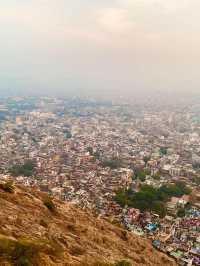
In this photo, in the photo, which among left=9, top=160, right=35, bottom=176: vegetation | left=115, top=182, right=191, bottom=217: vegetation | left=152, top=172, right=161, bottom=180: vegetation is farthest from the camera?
left=152, top=172, right=161, bottom=180: vegetation

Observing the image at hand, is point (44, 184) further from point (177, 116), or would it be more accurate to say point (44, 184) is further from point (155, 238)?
point (177, 116)

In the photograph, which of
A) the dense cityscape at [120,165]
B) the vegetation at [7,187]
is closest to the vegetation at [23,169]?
the dense cityscape at [120,165]

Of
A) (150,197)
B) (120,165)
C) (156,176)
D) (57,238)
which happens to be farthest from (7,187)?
(120,165)

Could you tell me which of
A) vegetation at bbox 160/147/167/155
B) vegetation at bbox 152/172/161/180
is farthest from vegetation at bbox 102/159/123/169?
vegetation at bbox 160/147/167/155

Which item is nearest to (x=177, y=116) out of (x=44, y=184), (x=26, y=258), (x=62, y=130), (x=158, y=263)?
(x=62, y=130)

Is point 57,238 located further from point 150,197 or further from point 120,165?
point 120,165

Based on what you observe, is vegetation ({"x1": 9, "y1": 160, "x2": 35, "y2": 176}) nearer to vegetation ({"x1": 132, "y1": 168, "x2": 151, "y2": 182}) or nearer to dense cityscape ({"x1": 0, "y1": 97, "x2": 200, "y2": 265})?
dense cityscape ({"x1": 0, "y1": 97, "x2": 200, "y2": 265})
